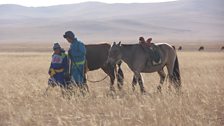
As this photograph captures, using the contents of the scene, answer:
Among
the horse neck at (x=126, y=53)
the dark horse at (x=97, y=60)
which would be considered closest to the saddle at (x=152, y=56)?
the horse neck at (x=126, y=53)

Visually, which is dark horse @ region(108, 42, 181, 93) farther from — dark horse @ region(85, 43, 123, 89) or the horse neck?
dark horse @ region(85, 43, 123, 89)

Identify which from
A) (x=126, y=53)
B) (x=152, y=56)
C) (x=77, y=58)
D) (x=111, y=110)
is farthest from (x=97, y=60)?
(x=111, y=110)

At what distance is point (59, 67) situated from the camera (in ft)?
34.0

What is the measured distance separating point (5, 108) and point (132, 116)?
8.54 ft

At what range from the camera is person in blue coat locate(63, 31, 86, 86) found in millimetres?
10195

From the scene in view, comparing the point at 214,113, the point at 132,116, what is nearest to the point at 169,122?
the point at 132,116

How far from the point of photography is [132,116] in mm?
6852

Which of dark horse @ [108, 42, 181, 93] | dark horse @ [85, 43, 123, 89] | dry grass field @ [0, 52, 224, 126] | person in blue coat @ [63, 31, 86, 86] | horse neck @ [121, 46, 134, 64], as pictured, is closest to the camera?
dry grass field @ [0, 52, 224, 126]

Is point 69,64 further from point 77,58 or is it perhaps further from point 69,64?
point 77,58

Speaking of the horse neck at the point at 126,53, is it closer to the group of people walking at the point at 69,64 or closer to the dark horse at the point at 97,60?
the dark horse at the point at 97,60

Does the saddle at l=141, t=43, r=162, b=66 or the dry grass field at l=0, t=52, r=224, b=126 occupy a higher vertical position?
the saddle at l=141, t=43, r=162, b=66

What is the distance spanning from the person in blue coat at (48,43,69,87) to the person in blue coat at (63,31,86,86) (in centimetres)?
21

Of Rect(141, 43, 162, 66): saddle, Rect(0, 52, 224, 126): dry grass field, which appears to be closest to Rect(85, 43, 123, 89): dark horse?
Rect(141, 43, 162, 66): saddle

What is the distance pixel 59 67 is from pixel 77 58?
46 centimetres
